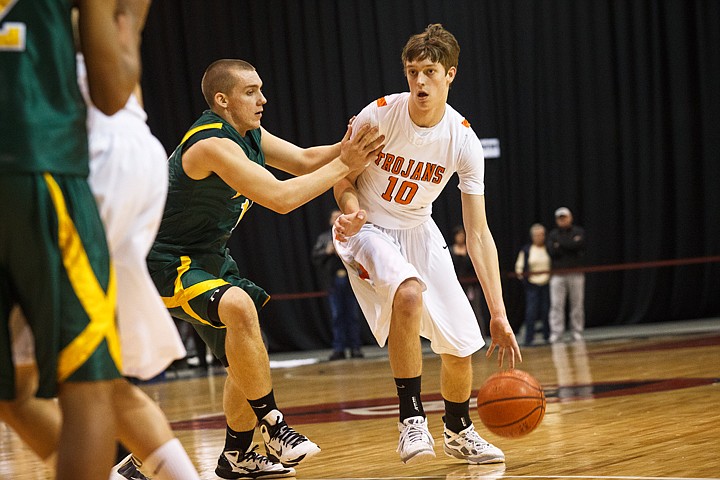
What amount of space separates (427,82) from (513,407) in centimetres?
150

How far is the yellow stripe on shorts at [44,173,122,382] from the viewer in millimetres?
2189

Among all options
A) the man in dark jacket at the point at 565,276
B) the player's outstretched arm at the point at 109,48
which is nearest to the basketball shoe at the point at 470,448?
the player's outstretched arm at the point at 109,48

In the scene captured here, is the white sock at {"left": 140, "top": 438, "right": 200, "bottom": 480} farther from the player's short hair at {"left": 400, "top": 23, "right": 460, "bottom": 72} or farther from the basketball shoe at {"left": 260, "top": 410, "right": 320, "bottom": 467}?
the player's short hair at {"left": 400, "top": 23, "right": 460, "bottom": 72}

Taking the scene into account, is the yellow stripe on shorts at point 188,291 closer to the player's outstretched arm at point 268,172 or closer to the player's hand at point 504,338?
the player's outstretched arm at point 268,172

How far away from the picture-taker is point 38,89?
7.33 feet

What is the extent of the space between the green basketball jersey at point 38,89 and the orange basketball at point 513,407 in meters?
2.38

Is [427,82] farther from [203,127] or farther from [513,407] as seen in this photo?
[513,407]

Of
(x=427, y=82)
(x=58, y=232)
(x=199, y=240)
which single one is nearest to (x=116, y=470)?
(x=199, y=240)

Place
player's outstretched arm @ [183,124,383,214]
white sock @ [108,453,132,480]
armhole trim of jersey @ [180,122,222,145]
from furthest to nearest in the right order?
armhole trim of jersey @ [180,122,222,145] → white sock @ [108,453,132,480] → player's outstretched arm @ [183,124,383,214]

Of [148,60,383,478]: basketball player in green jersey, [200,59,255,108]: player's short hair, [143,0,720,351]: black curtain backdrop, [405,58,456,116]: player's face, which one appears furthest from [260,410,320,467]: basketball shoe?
[143,0,720,351]: black curtain backdrop

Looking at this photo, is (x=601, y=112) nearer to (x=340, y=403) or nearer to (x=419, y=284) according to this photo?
(x=340, y=403)

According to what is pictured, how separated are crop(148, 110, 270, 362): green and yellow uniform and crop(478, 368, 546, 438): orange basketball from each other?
1.09 meters

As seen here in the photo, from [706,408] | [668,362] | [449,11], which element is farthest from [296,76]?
[706,408]

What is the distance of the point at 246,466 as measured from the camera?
460 centimetres
